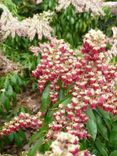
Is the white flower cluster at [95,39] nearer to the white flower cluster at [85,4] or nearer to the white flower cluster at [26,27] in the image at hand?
the white flower cluster at [26,27]

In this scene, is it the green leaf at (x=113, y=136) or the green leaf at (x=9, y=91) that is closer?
the green leaf at (x=113, y=136)

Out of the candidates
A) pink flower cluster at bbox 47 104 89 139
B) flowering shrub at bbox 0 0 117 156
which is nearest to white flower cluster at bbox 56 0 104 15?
flowering shrub at bbox 0 0 117 156

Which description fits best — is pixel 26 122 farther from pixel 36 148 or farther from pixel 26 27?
pixel 26 27

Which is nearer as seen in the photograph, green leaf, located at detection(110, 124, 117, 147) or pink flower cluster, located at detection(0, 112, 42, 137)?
green leaf, located at detection(110, 124, 117, 147)

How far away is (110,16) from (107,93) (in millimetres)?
4243

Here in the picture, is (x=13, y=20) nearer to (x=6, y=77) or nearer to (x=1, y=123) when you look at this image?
(x=6, y=77)

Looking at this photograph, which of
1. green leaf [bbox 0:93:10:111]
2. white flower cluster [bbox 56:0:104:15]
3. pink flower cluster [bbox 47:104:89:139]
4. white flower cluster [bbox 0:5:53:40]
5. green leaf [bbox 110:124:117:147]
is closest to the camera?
pink flower cluster [bbox 47:104:89:139]

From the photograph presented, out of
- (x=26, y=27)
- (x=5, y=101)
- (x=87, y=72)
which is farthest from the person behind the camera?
(x=26, y=27)

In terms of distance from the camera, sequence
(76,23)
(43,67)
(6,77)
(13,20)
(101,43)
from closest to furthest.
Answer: (101,43)
(43,67)
(6,77)
(13,20)
(76,23)

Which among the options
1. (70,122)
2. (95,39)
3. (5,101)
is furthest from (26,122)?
(5,101)

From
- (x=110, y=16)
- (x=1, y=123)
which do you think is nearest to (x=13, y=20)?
(x=1, y=123)

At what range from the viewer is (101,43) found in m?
3.06

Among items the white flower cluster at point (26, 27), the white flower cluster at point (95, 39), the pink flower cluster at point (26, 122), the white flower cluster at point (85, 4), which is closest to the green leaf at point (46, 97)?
the pink flower cluster at point (26, 122)

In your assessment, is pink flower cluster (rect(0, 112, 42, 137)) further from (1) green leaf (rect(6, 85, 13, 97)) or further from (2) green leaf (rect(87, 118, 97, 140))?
(1) green leaf (rect(6, 85, 13, 97))
